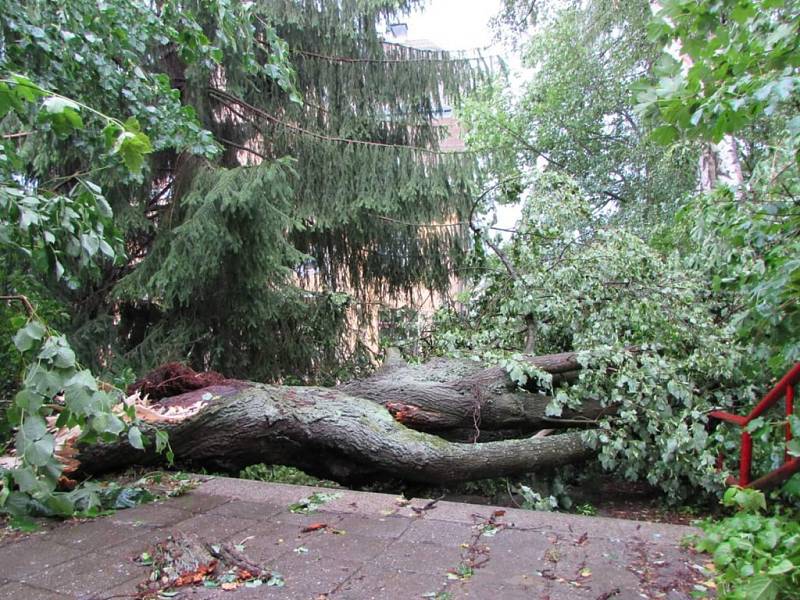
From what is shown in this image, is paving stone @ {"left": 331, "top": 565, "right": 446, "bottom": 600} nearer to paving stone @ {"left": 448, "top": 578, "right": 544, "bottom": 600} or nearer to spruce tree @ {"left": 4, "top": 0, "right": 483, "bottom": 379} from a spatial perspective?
paving stone @ {"left": 448, "top": 578, "right": 544, "bottom": 600}

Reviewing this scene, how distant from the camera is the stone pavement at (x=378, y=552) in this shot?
2107 millimetres

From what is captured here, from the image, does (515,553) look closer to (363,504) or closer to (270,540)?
(363,504)

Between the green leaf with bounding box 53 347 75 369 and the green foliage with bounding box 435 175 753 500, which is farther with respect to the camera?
the green foliage with bounding box 435 175 753 500

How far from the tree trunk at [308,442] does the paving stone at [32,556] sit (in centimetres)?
112

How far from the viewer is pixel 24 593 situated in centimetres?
206

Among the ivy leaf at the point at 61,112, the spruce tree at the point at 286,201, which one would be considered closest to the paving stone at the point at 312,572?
the ivy leaf at the point at 61,112

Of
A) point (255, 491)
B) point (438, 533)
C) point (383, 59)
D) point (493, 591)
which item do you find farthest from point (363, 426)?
point (383, 59)

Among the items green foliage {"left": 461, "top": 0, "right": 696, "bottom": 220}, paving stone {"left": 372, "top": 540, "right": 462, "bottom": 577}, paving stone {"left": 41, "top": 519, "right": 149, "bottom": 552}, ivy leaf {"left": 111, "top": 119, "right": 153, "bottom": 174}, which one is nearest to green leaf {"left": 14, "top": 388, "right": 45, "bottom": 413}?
ivy leaf {"left": 111, "top": 119, "right": 153, "bottom": 174}

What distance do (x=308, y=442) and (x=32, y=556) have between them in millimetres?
1887

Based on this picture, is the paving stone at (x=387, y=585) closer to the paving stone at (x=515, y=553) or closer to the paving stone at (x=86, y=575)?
the paving stone at (x=515, y=553)

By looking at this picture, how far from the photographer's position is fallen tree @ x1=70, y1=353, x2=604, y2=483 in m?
3.92

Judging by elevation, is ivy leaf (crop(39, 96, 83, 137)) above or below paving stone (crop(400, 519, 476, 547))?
above

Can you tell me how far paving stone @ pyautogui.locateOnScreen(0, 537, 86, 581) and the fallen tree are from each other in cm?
109

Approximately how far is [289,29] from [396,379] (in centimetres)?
495
